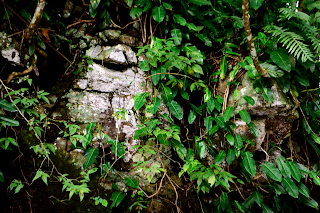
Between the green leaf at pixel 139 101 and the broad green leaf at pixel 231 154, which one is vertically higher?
the green leaf at pixel 139 101

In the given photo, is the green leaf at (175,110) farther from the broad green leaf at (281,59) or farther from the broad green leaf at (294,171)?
the broad green leaf at (294,171)

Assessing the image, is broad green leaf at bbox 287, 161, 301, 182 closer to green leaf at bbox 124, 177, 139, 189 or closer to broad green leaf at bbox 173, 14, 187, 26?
green leaf at bbox 124, 177, 139, 189

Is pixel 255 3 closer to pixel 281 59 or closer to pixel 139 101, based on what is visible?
pixel 281 59

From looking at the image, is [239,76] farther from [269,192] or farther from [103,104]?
[103,104]

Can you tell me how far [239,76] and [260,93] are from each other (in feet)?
1.01

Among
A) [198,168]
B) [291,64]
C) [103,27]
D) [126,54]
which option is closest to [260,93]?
[291,64]

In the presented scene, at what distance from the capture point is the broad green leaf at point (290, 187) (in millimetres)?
1756

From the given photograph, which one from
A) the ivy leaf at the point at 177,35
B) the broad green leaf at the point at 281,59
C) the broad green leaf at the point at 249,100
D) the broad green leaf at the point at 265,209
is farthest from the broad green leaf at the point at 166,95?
the broad green leaf at the point at 265,209

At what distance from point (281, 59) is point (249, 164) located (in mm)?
1160

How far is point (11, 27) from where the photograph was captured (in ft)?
5.59

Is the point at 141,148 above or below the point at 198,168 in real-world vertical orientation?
above

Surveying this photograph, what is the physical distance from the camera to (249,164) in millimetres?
1790

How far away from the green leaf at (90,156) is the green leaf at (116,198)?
395 millimetres

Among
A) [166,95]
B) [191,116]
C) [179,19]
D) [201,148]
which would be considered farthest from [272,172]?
[179,19]
